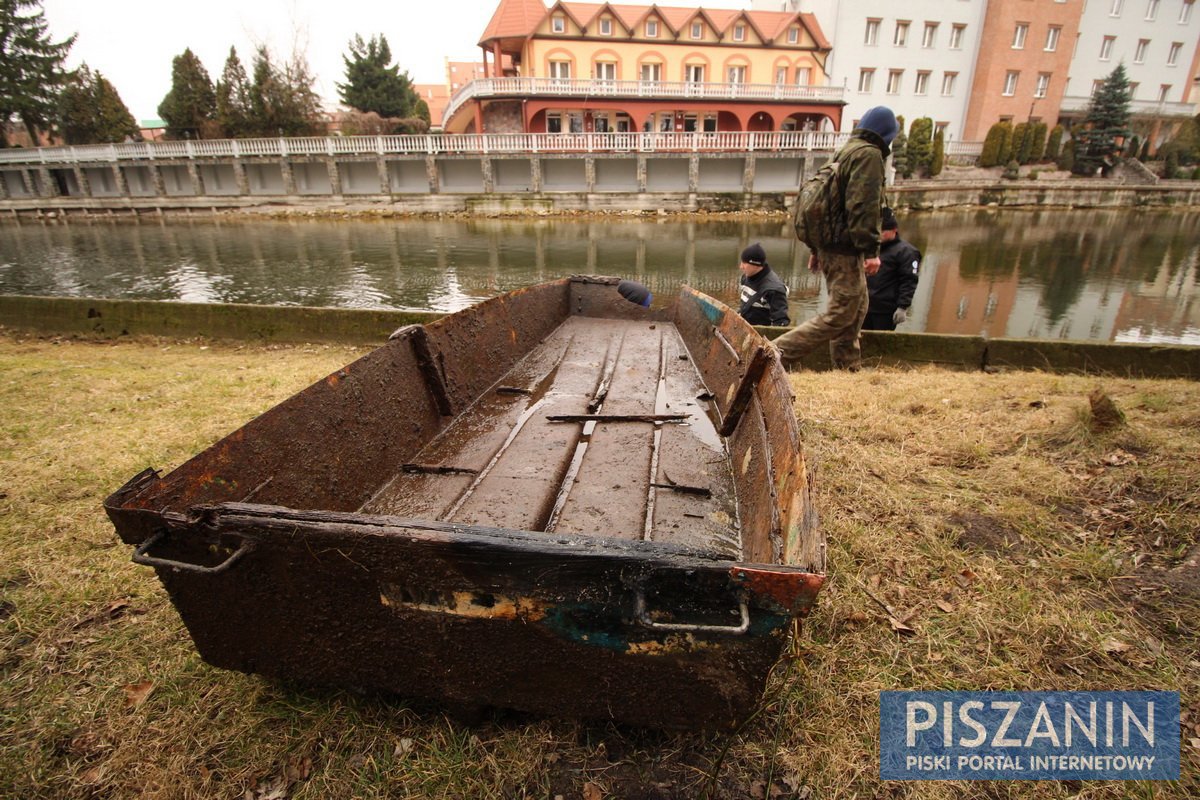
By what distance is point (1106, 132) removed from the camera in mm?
37656

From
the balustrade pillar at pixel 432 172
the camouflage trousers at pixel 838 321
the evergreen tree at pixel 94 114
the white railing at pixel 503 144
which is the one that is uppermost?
the evergreen tree at pixel 94 114

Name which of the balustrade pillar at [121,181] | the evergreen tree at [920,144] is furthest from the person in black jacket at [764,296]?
the balustrade pillar at [121,181]

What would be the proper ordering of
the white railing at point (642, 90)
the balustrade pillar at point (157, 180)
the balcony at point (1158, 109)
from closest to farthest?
the white railing at point (642, 90) < the balustrade pillar at point (157, 180) < the balcony at point (1158, 109)

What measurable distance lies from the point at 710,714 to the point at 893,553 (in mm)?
1816

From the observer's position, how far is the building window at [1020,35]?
40.7 m

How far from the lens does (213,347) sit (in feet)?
25.7

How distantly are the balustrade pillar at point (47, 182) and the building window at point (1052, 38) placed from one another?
236 ft

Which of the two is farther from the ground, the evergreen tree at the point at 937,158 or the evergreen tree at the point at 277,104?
the evergreen tree at the point at 277,104

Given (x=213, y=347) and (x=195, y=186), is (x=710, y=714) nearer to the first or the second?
(x=213, y=347)

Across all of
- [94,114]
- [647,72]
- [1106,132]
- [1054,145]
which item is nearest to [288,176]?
[94,114]

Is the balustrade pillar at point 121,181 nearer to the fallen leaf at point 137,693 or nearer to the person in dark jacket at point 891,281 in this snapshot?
the person in dark jacket at point 891,281

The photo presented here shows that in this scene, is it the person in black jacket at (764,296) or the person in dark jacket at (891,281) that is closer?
the person in dark jacket at (891,281)

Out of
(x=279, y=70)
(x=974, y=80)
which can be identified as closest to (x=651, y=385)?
(x=279, y=70)

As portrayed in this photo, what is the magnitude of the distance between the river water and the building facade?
11611 millimetres
